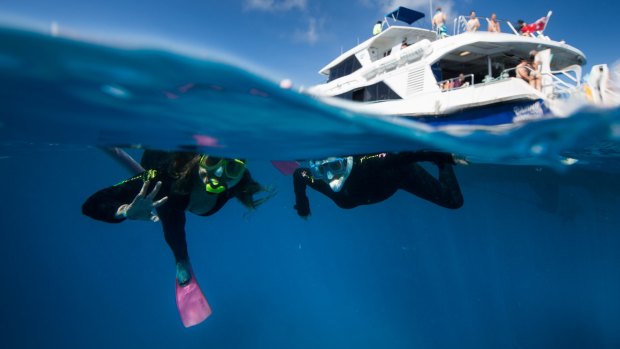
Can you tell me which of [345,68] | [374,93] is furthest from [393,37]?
[374,93]

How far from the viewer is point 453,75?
17141mm

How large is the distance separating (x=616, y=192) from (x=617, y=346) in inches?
498

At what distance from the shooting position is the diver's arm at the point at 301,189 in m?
6.92

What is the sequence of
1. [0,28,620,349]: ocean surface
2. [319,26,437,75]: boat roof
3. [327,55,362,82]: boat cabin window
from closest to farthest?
[0,28,620,349]: ocean surface < [319,26,437,75]: boat roof < [327,55,362,82]: boat cabin window

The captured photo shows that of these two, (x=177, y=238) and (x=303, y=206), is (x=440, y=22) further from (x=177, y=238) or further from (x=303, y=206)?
(x=177, y=238)

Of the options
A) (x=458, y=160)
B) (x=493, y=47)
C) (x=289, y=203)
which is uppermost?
(x=493, y=47)

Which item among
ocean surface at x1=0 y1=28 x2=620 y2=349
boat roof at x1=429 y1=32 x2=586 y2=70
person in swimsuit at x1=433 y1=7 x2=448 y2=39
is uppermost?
person in swimsuit at x1=433 y1=7 x2=448 y2=39

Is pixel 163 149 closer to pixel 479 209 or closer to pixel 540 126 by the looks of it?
pixel 540 126

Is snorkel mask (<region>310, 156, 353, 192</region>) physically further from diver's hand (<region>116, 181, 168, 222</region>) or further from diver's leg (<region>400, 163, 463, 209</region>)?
diver's hand (<region>116, 181, 168, 222</region>)

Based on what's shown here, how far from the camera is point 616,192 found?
74.2 feet

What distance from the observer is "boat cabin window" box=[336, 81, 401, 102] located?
1512 cm

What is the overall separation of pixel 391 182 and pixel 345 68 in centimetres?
1487

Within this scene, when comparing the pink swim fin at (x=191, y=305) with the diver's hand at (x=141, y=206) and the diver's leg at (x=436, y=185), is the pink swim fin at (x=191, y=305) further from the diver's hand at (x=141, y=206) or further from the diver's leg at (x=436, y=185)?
the diver's leg at (x=436, y=185)

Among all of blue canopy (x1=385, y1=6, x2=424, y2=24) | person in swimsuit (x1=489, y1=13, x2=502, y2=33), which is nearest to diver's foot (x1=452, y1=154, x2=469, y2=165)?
person in swimsuit (x1=489, y1=13, x2=502, y2=33)
